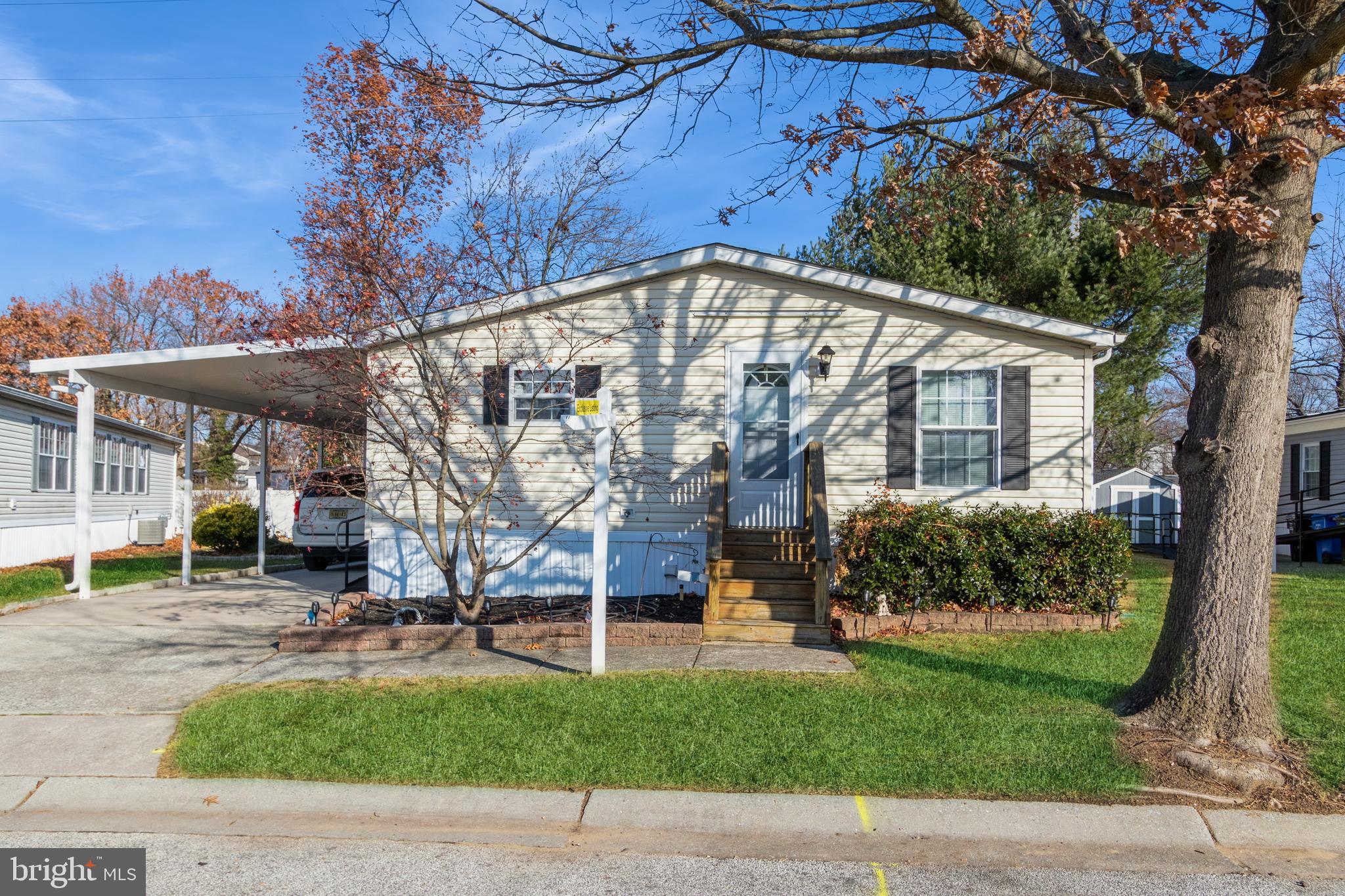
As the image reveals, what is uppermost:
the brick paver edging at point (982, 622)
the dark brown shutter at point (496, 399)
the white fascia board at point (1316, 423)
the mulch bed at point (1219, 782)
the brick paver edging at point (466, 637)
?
the white fascia board at point (1316, 423)

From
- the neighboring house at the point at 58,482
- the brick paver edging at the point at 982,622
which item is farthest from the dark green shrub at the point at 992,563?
the neighboring house at the point at 58,482

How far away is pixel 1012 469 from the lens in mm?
10562

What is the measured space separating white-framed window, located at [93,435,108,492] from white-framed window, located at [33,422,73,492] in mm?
1500

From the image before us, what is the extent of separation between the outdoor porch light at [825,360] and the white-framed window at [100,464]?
1821 centimetres

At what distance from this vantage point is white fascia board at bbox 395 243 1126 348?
10.4 metres

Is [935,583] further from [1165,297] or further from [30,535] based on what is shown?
[30,535]

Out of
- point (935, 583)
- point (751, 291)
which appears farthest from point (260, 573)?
point (935, 583)

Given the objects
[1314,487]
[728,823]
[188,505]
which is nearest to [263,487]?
[188,505]

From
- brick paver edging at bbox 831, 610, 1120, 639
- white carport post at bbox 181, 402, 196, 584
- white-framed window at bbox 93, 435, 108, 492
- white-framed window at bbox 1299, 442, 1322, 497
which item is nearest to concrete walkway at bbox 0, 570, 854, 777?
brick paver edging at bbox 831, 610, 1120, 639

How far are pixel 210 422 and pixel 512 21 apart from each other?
34.8 m

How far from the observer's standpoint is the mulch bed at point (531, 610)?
9.79 metres

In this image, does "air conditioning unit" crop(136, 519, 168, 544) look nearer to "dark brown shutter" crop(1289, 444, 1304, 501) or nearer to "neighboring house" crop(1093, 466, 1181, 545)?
"neighboring house" crop(1093, 466, 1181, 545)

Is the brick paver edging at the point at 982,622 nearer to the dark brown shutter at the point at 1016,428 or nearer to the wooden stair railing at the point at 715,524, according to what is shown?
the wooden stair railing at the point at 715,524

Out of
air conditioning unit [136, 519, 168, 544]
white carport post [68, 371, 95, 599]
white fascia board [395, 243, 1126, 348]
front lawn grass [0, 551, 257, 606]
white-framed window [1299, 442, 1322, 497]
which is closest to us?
white fascia board [395, 243, 1126, 348]
